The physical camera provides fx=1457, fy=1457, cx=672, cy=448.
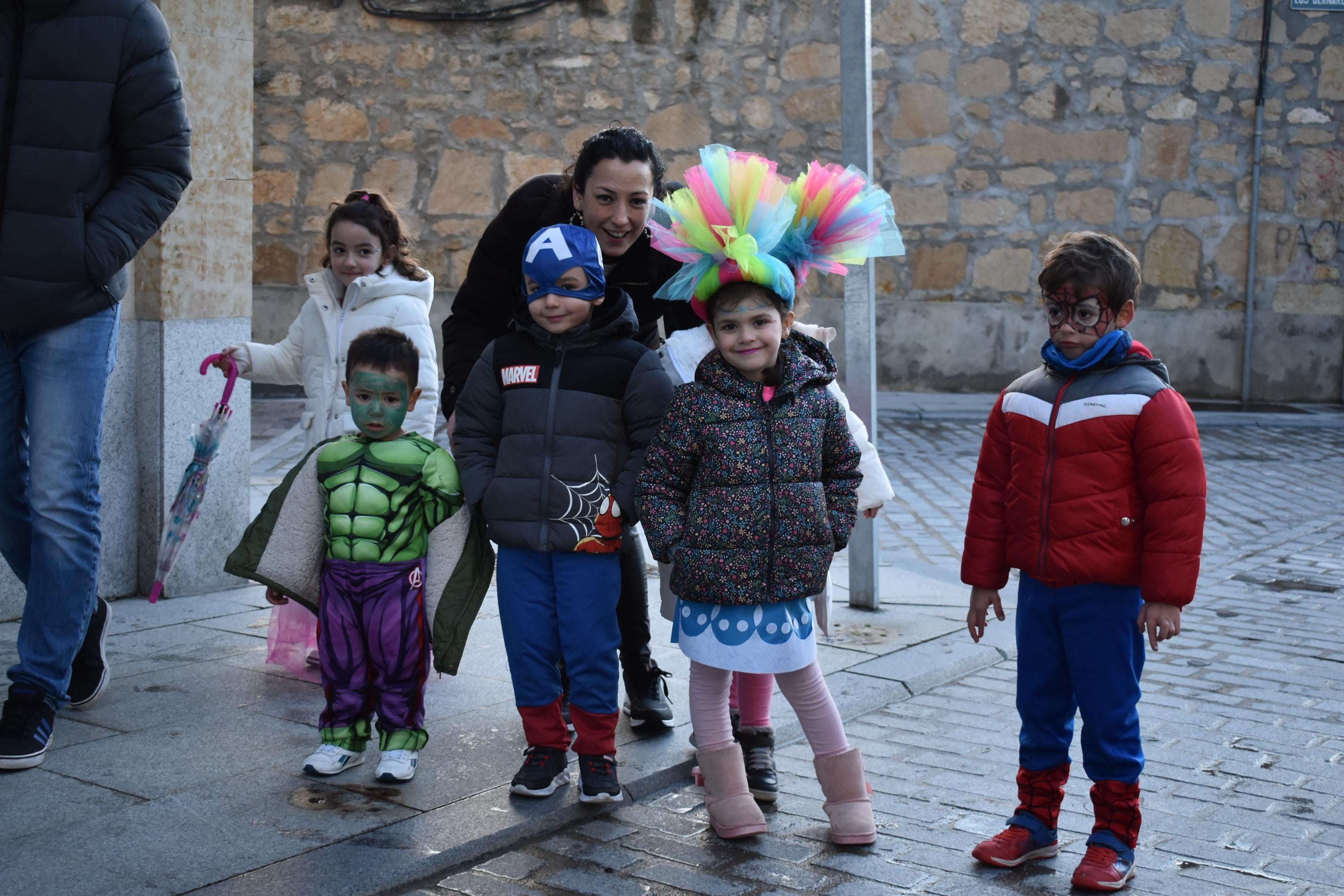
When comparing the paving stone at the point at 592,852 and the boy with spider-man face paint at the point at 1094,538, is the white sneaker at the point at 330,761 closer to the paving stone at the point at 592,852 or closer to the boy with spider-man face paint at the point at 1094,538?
the paving stone at the point at 592,852

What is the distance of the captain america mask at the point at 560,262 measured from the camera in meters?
3.62

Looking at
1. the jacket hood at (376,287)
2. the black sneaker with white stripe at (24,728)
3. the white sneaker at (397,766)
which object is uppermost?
the jacket hood at (376,287)

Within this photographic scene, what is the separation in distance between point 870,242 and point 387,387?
1300 mm

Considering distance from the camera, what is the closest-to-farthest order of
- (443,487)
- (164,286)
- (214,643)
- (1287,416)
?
1. (443,487)
2. (214,643)
3. (164,286)
4. (1287,416)

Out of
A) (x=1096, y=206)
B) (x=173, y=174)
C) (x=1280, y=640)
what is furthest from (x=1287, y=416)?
(x=173, y=174)

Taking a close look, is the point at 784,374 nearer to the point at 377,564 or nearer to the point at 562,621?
the point at 562,621

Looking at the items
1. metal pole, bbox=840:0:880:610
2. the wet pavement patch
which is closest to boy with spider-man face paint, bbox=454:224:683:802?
the wet pavement patch

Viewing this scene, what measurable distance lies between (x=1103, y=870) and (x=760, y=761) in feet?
3.16

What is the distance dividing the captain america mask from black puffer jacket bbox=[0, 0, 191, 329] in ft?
3.51

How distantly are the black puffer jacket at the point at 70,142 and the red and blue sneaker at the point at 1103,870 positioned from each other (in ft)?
9.20

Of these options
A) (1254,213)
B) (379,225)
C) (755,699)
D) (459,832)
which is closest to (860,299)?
(379,225)

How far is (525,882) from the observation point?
10.7ft

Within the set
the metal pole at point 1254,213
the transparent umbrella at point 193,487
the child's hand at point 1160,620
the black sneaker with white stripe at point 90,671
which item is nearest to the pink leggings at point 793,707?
the child's hand at point 1160,620

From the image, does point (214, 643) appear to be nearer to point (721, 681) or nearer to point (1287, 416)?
point (721, 681)
